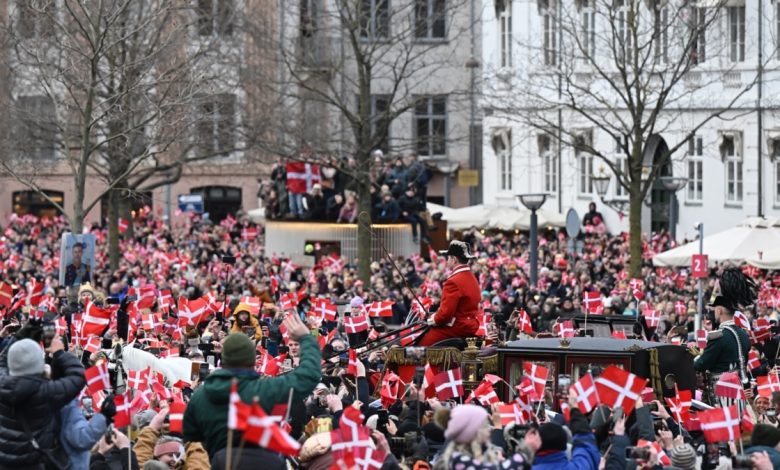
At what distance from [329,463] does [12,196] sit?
56726mm

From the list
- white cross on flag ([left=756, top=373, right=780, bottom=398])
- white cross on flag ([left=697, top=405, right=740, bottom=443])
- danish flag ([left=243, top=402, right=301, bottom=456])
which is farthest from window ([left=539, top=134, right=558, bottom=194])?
danish flag ([left=243, top=402, right=301, bottom=456])

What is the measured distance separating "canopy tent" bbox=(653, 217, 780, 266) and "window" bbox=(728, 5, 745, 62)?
36.6 feet

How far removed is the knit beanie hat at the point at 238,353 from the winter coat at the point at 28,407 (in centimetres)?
92

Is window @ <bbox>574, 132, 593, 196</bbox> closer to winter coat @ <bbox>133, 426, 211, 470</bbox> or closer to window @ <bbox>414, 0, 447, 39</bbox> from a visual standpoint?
window @ <bbox>414, 0, 447, 39</bbox>

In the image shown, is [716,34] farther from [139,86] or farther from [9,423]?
[9,423]

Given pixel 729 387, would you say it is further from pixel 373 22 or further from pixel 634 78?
pixel 373 22

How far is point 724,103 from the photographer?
4403 centimetres

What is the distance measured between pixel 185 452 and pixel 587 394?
2550mm

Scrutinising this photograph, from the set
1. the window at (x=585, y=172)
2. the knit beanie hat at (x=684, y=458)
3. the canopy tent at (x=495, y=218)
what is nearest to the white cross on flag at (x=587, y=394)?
the knit beanie hat at (x=684, y=458)

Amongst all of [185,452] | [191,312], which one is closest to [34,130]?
[191,312]

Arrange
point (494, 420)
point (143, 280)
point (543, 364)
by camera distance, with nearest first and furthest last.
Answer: point (494, 420) → point (543, 364) → point (143, 280)

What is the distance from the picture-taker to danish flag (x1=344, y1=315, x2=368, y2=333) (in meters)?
21.8

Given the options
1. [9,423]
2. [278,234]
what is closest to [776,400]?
[9,423]

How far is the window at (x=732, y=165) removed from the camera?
146 feet
